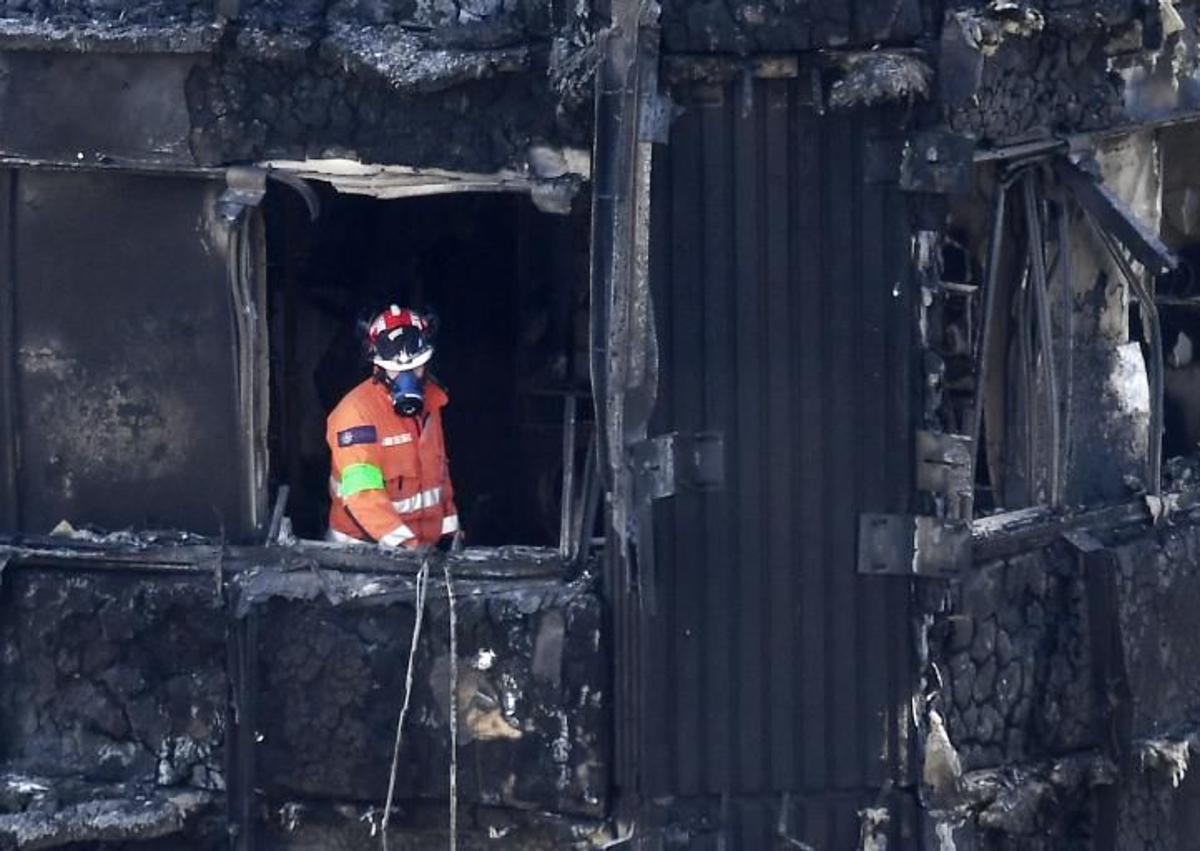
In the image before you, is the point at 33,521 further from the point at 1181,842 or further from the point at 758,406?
the point at 1181,842

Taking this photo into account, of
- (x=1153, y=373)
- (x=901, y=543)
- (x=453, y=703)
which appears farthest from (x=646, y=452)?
(x=1153, y=373)

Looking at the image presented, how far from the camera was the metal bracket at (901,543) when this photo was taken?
9.50 metres

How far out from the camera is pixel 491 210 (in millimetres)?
11961

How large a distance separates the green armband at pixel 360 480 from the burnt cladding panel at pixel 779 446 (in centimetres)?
122

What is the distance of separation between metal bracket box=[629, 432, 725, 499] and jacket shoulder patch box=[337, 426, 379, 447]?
1.35 meters

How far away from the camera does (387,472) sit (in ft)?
34.0

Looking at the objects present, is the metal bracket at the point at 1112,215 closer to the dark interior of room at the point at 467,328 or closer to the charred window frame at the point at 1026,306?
the charred window frame at the point at 1026,306

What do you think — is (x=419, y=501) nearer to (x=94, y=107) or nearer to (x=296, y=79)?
(x=296, y=79)

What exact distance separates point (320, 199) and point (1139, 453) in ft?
10.3

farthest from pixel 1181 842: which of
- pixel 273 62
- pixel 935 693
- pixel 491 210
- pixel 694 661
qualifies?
pixel 273 62

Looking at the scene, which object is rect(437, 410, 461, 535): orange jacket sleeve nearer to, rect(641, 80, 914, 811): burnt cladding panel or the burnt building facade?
the burnt building facade

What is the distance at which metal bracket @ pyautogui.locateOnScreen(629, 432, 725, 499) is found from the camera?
366 inches

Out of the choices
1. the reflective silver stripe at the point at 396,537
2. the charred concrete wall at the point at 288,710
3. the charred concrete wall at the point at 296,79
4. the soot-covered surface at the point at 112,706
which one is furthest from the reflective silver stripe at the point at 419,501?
the charred concrete wall at the point at 296,79

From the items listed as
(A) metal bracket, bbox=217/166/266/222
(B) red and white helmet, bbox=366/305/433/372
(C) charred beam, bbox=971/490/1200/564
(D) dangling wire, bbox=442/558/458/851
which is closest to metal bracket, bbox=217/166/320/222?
(A) metal bracket, bbox=217/166/266/222
